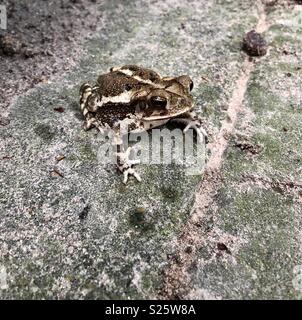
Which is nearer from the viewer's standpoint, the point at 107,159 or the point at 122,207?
the point at 122,207

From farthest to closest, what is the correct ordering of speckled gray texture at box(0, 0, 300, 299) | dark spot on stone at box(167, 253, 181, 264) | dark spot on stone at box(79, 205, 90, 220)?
dark spot on stone at box(79, 205, 90, 220) < dark spot on stone at box(167, 253, 181, 264) < speckled gray texture at box(0, 0, 300, 299)

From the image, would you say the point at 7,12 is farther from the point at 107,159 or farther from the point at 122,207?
the point at 122,207

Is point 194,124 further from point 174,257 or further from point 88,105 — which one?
point 174,257

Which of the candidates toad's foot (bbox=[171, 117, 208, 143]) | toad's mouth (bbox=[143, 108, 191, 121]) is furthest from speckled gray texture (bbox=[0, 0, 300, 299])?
toad's mouth (bbox=[143, 108, 191, 121])

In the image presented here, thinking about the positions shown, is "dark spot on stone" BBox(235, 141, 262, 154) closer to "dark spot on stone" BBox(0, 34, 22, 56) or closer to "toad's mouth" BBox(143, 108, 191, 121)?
"toad's mouth" BBox(143, 108, 191, 121)

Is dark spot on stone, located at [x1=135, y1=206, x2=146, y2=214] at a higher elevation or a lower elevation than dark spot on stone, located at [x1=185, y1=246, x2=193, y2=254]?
higher

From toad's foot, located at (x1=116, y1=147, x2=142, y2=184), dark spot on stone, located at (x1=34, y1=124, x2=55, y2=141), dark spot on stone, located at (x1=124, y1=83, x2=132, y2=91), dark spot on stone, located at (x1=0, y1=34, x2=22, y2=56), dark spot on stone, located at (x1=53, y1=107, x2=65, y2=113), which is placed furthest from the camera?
dark spot on stone, located at (x1=0, y1=34, x2=22, y2=56)

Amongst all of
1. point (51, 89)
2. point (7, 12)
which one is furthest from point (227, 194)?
point (7, 12)

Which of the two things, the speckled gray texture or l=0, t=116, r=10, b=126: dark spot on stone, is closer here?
the speckled gray texture
